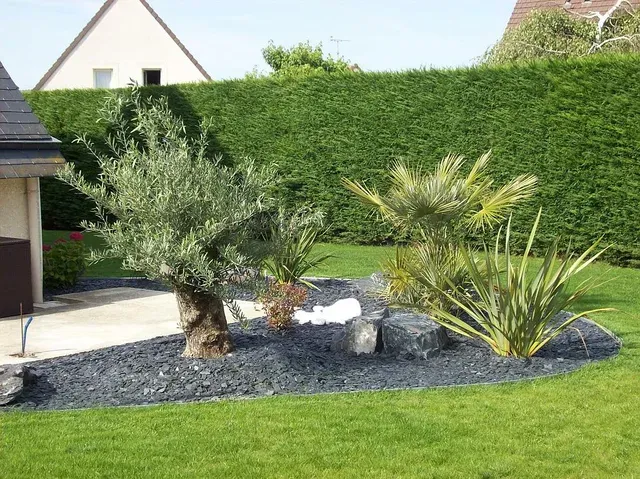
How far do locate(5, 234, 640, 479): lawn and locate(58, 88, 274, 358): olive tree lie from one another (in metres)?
1.13

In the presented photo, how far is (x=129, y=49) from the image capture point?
30828 millimetres

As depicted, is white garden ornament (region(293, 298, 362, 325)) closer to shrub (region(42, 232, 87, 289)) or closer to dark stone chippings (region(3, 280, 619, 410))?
dark stone chippings (region(3, 280, 619, 410))

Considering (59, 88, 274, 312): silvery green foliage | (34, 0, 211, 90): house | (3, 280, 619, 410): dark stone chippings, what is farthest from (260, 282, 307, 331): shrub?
(34, 0, 211, 90): house

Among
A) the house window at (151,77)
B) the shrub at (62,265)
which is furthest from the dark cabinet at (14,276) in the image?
the house window at (151,77)

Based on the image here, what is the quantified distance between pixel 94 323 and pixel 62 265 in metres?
2.45

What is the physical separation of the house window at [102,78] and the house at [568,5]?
1450 centimetres

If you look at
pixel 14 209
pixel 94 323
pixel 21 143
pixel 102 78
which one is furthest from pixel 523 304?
pixel 102 78

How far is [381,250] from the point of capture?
51.3 ft

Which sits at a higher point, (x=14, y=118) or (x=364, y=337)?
(x=14, y=118)

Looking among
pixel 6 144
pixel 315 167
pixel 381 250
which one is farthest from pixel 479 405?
pixel 315 167

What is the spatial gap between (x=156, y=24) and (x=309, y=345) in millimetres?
24650

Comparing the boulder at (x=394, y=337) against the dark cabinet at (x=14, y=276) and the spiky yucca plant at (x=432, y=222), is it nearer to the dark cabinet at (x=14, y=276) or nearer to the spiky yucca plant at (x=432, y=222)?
the spiky yucca plant at (x=432, y=222)

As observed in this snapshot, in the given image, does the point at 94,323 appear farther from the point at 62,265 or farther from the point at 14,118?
the point at 14,118

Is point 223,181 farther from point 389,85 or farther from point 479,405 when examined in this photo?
point 389,85
